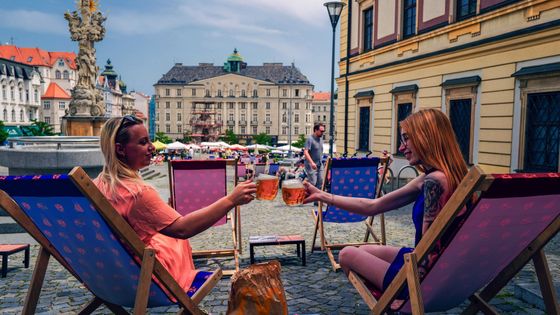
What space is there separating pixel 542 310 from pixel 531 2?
29.3ft

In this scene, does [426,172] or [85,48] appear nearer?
[426,172]

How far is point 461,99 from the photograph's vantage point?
508 inches

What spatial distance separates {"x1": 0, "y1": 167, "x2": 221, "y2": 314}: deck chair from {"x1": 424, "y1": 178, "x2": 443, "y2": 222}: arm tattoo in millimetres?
1407

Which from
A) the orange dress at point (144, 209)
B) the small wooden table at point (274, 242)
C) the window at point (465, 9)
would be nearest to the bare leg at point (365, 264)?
the orange dress at point (144, 209)

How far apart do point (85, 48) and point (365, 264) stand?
18.4 m

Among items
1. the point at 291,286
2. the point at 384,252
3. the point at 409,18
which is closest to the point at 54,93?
the point at 409,18

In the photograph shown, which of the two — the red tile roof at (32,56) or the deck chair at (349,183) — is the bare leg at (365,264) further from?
the red tile roof at (32,56)

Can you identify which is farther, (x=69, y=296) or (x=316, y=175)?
(x=316, y=175)

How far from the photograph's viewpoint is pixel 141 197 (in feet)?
7.39

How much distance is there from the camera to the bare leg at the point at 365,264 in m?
2.64

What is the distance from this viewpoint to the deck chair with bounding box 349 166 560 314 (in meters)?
1.94

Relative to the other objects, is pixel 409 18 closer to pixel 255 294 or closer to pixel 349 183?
pixel 349 183

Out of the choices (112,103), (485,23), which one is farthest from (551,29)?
(112,103)

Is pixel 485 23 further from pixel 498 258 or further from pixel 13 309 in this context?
pixel 13 309
